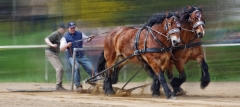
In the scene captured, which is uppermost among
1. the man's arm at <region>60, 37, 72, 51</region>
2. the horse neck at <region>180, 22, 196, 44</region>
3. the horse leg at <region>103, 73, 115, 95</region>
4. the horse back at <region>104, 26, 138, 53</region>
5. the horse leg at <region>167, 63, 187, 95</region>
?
the horse neck at <region>180, 22, 196, 44</region>

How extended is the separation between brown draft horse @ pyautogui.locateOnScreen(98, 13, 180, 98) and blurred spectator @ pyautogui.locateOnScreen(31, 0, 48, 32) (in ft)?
22.7

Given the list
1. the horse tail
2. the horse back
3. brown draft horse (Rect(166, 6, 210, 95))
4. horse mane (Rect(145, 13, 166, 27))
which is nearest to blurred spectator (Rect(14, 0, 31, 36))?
the horse tail

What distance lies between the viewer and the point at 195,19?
11945 mm

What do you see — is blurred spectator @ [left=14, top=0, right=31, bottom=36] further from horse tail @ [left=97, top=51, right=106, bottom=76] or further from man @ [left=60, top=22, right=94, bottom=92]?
horse tail @ [left=97, top=51, right=106, bottom=76]

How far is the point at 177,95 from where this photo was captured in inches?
501

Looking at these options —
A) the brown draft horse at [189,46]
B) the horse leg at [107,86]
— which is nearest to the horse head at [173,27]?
the brown draft horse at [189,46]

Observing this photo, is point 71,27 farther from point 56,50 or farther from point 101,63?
point 101,63

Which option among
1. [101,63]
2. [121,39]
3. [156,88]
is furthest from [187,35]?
[101,63]

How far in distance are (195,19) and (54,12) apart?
7964mm

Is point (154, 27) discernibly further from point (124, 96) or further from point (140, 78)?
point (140, 78)

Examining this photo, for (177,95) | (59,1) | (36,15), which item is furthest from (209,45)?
(36,15)

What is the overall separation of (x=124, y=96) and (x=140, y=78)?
3394mm

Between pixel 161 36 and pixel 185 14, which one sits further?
pixel 185 14

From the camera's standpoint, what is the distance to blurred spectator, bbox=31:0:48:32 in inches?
776
